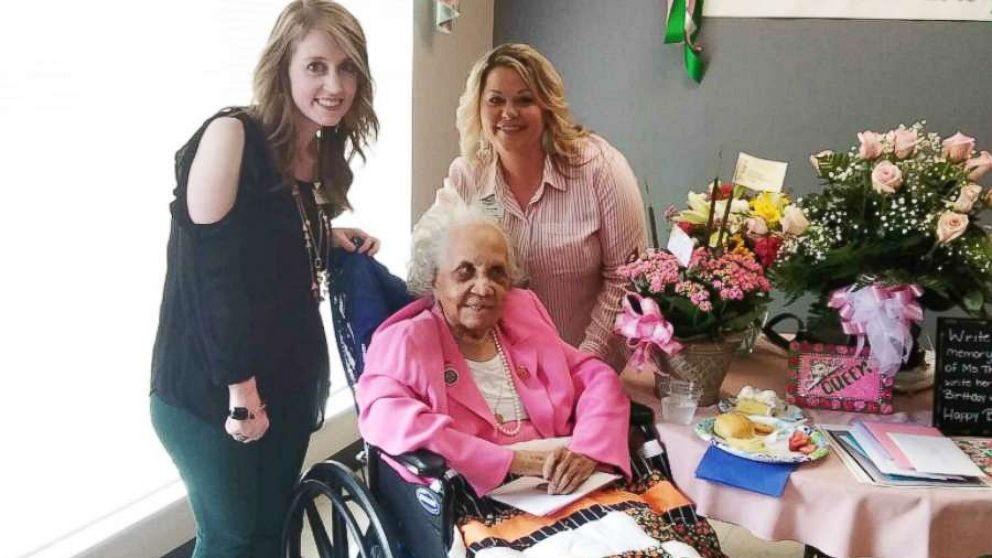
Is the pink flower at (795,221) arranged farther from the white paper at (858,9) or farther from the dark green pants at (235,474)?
the white paper at (858,9)

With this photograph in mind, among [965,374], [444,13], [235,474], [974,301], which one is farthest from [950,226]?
[444,13]

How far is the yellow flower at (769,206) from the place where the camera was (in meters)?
2.01

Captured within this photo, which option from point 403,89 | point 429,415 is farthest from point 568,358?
point 403,89

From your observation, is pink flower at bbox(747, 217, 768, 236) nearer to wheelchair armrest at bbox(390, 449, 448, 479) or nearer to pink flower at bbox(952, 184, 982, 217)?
pink flower at bbox(952, 184, 982, 217)

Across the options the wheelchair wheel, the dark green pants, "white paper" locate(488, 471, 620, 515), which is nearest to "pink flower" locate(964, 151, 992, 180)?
"white paper" locate(488, 471, 620, 515)

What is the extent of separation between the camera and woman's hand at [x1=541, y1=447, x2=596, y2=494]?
1.69 m

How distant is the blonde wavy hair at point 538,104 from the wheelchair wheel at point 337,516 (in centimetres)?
96

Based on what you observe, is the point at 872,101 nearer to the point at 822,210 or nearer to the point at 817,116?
the point at 817,116

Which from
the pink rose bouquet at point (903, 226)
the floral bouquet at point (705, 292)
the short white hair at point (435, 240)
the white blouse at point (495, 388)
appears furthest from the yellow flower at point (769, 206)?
the white blouse at point (495, 388)

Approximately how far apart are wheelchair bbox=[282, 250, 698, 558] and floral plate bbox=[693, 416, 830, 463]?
0.12 m

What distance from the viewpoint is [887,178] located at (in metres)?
1.70

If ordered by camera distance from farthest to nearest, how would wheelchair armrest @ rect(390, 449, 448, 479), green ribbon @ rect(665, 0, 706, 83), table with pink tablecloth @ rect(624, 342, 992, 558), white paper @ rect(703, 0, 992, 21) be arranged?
green ribbon @ rect(665, 0, 706, 83) < white paper @ rect(703, 0, 992, 21) < wheelchair armrest @ rect(390, 449, 448, 479) < table with pink tablecloth @ rect(624, 342, 992, 558)

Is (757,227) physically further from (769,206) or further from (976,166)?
(976,166)

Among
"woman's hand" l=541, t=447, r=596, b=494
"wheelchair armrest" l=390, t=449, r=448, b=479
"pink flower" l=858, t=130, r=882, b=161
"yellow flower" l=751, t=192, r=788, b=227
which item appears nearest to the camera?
"wheelchair armrest" l=390, t=449, r=448, b=479
